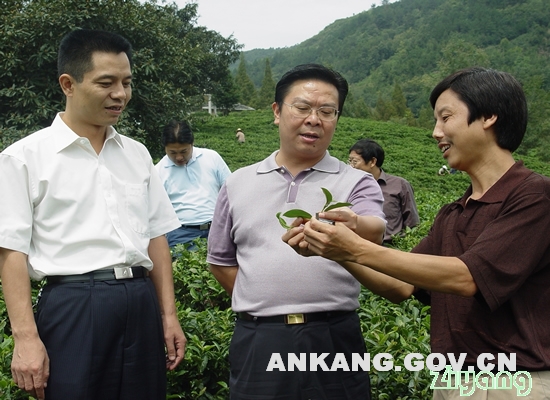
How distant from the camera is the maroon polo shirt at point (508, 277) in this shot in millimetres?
1660

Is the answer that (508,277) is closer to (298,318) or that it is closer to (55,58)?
(298,318)

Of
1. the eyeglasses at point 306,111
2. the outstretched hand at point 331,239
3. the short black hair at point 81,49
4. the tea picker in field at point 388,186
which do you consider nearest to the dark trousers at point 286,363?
the outstretched hand at point 331,239

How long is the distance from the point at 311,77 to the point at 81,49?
2.81 ft

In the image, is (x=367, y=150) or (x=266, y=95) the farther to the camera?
(x=266, y=95)

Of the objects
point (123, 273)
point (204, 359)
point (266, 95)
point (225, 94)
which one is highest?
point (266, 95)

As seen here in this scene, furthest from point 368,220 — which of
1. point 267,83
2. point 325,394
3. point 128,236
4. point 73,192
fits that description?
point 267,83

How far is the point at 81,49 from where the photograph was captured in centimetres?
226

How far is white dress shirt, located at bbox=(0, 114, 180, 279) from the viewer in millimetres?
2055

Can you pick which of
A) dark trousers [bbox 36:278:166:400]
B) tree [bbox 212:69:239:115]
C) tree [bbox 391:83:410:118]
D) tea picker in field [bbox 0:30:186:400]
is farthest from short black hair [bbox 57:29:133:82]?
tree [bbox 391:83:410:118]

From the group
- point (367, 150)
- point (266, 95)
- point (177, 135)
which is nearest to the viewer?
point (177, 135)

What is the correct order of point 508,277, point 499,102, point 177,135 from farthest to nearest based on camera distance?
point 177,135
point 499,102
point 508,277

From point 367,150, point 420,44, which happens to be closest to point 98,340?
point 367,150

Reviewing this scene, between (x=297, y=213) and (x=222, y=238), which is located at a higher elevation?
(x=297, y=213)

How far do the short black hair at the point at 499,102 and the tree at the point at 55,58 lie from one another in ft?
25.5
